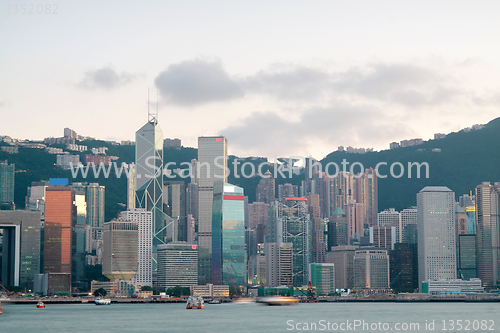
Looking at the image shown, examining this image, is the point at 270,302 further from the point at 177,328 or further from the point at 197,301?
the point at 177,328

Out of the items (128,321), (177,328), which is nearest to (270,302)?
(128,321)

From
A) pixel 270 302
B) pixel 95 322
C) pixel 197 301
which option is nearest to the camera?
pixel 95 322

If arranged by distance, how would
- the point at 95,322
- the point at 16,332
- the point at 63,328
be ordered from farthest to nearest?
the point at 95,322, the point at 63,328, the point at 16,332

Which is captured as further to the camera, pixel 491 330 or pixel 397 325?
pixel 397 325

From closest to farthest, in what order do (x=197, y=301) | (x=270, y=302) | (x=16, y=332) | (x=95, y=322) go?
(x=16, y=332)
(x=95, y=322)
(x=197, y=301)
(x=270, y=302)

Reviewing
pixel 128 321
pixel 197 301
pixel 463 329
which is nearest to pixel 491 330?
pixel 463 329

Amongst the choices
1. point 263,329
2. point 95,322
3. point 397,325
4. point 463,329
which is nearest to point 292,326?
point 263,329

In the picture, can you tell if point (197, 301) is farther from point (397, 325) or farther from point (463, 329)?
point (463, 329)

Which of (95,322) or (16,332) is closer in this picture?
(16,332)

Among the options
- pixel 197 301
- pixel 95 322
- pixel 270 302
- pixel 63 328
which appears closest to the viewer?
pixel 63 328
